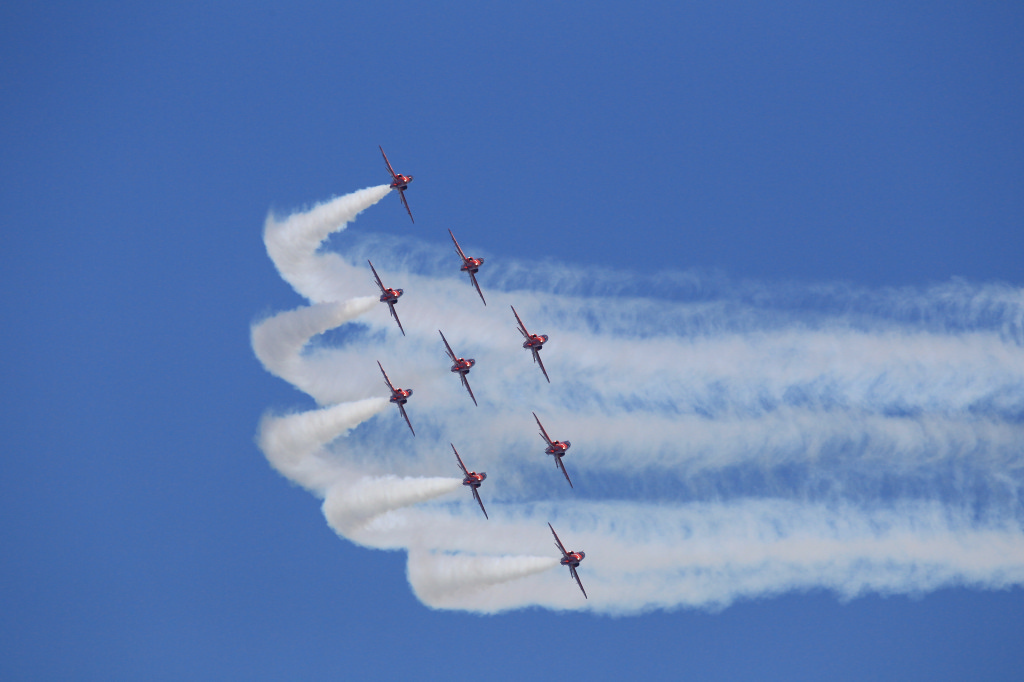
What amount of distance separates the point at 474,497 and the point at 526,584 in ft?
19.5

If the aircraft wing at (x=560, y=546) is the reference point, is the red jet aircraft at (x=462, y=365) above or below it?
above

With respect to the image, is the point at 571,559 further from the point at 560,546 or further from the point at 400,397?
the point at 400,397

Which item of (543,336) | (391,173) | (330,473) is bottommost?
(330,473)

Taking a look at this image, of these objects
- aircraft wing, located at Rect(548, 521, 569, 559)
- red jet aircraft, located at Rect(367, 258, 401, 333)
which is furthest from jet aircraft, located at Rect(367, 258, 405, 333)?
aircraft wing, located at Rect(548, 521, 569, 559)

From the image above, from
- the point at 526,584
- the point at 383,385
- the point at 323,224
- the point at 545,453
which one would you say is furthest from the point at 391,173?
the point at 526,584

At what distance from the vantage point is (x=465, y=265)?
92062mm

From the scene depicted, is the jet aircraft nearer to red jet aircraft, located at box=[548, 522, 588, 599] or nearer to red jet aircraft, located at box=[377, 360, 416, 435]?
red jet aircraft, located at box=[377, 360, 416, 435]

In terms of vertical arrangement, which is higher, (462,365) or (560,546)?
(462,365)

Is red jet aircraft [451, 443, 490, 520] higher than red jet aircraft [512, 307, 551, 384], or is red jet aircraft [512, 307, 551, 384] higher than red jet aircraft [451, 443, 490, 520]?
red jet aircraft [512, 307, 551, 384]

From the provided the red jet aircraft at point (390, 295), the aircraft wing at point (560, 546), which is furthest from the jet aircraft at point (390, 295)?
the aircraft wing at point (560, 546)

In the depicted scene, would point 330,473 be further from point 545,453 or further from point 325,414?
Answer: point 545,453

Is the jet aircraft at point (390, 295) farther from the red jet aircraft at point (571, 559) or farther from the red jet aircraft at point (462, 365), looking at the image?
the red jet aircraft at point (571, 559)

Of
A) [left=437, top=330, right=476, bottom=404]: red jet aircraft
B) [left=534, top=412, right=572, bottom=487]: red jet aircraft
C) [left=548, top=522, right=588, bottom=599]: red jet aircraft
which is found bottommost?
[left=548, top=522, right=588, bottom=599]: red jet aircraft

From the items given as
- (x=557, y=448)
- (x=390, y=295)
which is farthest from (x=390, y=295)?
(x=557, y=448)
